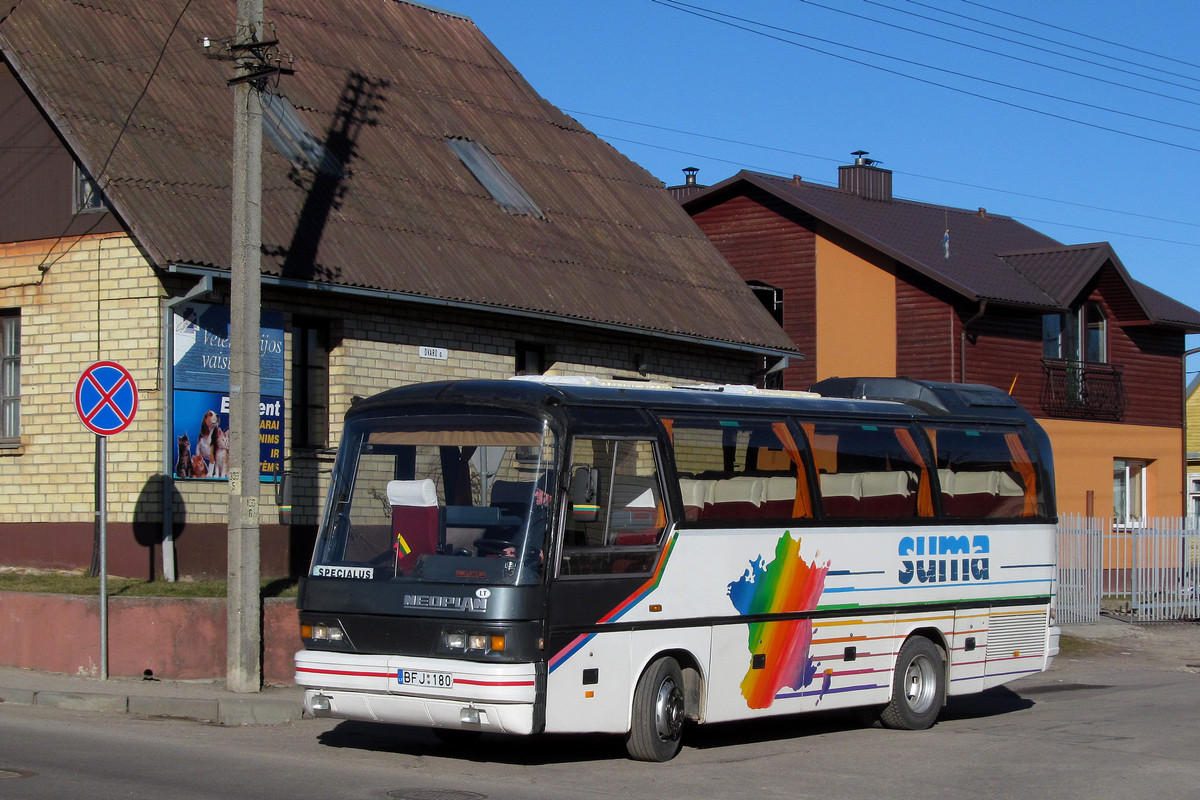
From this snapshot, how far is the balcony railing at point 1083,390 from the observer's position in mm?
32500

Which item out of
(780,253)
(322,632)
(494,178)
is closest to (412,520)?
(322,632)

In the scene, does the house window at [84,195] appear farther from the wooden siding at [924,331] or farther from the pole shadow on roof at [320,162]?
the wooden siding at [924,331]

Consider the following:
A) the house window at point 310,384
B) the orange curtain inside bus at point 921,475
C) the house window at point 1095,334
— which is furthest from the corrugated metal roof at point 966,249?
the orange curtain inside bus at point 921,475

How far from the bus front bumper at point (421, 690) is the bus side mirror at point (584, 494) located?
116cm

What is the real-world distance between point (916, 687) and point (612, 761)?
366cm

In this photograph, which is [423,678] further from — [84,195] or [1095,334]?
[1095,334]

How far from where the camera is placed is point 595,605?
9.96 metres

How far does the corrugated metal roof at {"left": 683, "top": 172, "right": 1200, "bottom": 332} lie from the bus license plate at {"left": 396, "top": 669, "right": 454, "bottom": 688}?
22.7 meters

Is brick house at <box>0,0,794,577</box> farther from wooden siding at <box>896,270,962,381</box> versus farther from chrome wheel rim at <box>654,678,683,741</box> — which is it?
wooden siding at <box>896,270,962,381</box>

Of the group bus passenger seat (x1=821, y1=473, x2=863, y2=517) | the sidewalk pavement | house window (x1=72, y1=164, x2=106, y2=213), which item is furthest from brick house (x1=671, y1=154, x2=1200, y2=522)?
the sidewalk pavement

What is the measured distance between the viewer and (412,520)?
10.2 meters

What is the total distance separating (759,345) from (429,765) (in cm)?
1470

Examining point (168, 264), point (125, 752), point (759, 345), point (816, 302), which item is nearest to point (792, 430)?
point (125, 752)

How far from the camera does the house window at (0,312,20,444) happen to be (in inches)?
699
